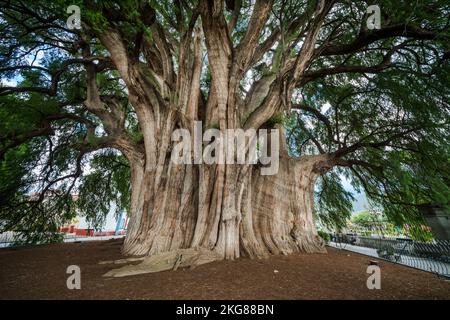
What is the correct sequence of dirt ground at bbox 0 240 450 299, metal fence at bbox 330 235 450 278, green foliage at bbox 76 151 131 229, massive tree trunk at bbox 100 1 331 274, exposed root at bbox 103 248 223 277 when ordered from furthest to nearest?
1. green foliage at bbox 76 151 131 229
2. metal fence at bbox 330 235 450 278
3. massive tree trunk at bbox 100 1 331 274
4. exposed root at bbox 103 248 223 277
5. dirt ground at bbox 0 240 450 299

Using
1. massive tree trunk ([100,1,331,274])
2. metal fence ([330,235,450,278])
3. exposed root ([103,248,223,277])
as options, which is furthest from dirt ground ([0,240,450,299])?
metal fence ([330,235,450,278])

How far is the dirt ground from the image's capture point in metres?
2.82

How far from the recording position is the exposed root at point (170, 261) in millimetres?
3742

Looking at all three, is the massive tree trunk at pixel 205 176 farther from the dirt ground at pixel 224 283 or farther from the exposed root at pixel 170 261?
the dirt ground at pixel 224 283

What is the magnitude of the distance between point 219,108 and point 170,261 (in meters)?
3.29

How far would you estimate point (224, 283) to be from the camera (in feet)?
10.5

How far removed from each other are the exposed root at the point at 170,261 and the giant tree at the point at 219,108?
23 cm

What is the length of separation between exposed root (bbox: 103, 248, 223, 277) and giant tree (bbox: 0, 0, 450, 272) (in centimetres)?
23

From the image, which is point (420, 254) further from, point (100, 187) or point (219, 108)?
point (100, 187)

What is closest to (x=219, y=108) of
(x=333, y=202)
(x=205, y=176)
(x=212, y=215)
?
(x=205, y=176)

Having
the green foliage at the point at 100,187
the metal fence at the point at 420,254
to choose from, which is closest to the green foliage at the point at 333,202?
the metal fence at the point at 420,254

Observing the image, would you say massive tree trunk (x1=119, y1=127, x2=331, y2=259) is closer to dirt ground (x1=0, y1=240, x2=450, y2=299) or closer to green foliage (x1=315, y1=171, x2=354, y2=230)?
dirt ground (x1=0, y1=240, x2=450, y2=299)

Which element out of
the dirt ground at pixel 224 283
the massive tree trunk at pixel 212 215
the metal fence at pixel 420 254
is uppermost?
the massive tree trunk at pixel 212 215

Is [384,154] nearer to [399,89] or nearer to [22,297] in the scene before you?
[399,89]
